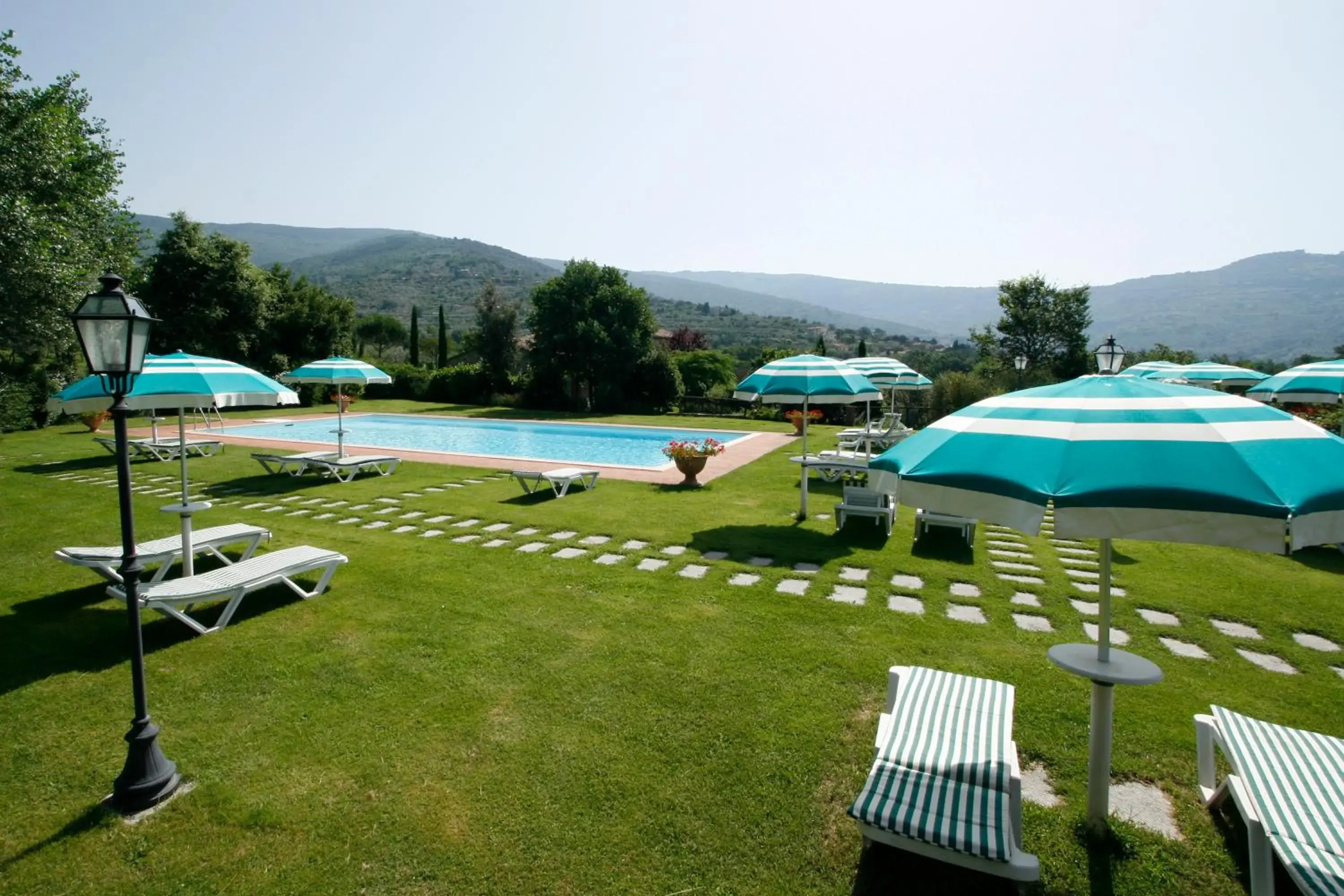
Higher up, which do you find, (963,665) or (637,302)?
(637,302)

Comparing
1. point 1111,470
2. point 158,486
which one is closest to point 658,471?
point 158,486

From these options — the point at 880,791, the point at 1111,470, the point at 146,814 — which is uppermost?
the point at 1111,470

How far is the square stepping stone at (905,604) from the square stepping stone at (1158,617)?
171cm

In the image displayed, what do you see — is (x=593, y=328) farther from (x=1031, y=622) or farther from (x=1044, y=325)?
(x=1031, y=622)

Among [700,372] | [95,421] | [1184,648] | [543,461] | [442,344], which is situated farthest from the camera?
[442,344]

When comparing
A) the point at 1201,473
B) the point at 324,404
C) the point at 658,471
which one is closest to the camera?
the point at 1201,473

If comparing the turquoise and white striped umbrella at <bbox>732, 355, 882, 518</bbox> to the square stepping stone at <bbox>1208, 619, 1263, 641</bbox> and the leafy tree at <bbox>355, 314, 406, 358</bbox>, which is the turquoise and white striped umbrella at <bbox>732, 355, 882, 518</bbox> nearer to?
the square stepping stone at <bbox>1208, 619, 1263, 641</bbox>

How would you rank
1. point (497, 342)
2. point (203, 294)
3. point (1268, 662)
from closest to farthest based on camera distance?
point (1268, 662)
point (203, 294)
point (497, 342)

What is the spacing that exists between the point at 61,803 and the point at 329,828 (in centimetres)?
136

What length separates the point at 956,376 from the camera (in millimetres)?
21141

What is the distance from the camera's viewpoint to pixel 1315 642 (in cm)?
496

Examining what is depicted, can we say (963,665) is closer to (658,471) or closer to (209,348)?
(658,471)

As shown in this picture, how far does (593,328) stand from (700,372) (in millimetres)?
8156

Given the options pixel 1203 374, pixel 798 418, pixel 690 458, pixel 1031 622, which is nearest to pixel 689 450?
pixel 690 458
